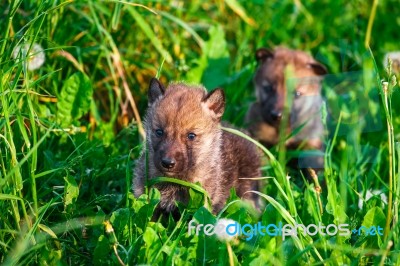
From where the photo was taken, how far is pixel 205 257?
4004mm

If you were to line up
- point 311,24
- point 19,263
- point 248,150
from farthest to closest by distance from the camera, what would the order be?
1. point 311,24
2. point 248,150
3. point 19,263

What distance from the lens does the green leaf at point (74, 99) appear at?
5.50 metres

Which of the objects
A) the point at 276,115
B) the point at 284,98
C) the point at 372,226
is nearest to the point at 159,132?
the point at 372,226

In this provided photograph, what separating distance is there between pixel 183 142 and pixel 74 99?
126 cm

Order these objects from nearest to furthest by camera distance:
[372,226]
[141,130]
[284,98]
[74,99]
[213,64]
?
[372,226], [74,99], [141,130], [213,64], [284,98]

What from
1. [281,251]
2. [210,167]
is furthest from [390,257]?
[210,167]

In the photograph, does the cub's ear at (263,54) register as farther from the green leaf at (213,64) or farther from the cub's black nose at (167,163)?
the cub's black nose at (167,163)

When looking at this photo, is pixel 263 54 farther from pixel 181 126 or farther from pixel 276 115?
pixel 181 126

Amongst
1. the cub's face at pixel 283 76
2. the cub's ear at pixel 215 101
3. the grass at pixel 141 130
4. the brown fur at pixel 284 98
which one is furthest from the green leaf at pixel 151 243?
the cub's face at pixel 283 76

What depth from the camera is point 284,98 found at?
692 cm

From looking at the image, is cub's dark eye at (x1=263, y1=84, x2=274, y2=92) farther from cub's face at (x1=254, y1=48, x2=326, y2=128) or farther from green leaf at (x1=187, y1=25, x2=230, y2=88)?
green leaf at (x1=187, y1=25, x2=230, y2=88)

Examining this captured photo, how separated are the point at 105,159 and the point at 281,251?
5.47 ft

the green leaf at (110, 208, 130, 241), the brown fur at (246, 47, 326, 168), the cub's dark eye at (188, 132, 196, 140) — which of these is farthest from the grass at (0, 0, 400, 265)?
the cub's dark eye at (188, 132, 196, 140)

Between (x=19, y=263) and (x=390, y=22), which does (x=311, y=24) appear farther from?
(x=19, y=263)
